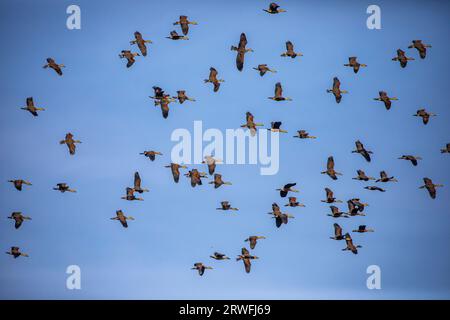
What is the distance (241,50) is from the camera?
41.7 meters

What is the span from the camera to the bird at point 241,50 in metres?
41.2

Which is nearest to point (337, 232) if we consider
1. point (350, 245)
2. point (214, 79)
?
point (350, 245)

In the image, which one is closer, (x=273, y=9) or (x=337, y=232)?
(x=273, y=9)

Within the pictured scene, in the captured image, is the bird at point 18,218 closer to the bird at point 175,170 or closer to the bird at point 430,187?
the bird at point 175,170

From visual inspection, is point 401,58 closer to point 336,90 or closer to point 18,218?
point 336,90

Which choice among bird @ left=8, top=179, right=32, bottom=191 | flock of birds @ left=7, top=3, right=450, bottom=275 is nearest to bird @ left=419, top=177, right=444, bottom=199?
flock of birds @ left=7, top=3, right=450, bottom=275

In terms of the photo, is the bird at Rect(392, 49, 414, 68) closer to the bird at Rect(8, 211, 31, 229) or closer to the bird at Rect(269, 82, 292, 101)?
the bird at Rect(269, 82, 292, 101)

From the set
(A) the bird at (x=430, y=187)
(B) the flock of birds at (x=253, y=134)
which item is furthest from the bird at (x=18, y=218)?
(A) the bird at (x=430, y=187)

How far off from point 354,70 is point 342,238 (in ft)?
13.2

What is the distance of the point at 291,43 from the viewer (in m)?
41.8

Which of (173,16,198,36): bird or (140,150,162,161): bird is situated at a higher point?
(173,16,198,36): bird

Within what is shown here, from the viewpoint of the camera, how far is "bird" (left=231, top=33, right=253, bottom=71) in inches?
1620
